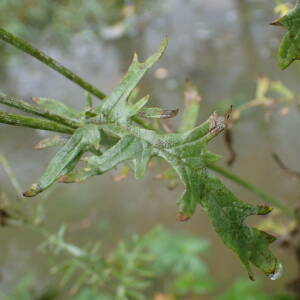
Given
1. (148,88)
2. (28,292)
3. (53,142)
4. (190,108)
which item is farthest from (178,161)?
(148,88)

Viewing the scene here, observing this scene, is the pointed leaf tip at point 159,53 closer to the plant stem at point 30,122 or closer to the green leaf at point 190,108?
the plant stem at point 30,122

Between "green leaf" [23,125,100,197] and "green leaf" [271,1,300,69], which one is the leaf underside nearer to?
"green leaf" [23,125,100,197]

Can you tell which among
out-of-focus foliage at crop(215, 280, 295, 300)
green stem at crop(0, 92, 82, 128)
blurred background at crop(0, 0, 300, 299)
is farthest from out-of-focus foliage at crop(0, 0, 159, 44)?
green stem at crop(0, 92, 82, 128)

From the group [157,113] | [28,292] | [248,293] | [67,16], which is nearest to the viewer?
[157,113]

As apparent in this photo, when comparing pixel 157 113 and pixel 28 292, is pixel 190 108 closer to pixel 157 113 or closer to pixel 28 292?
pixel 157 113

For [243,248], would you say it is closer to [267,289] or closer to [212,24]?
[267,289]

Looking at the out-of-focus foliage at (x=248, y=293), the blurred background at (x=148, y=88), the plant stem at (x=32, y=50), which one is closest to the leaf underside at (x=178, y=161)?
the plant stem at (x=32, y=50)

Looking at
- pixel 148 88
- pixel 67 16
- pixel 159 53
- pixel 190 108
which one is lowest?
pixel 159 53
